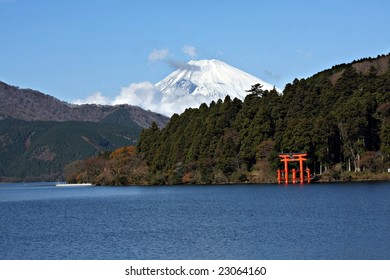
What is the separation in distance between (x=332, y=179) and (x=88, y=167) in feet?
209

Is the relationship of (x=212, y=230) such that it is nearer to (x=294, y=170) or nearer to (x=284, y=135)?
(x=294, y=170)

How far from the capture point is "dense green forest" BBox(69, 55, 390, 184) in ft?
275

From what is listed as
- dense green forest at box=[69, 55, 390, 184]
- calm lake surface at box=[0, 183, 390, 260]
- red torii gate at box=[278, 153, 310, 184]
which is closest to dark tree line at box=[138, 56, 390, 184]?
dense green forest at box=[69, 55, 390, 184]

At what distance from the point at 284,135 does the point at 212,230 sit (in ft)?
168

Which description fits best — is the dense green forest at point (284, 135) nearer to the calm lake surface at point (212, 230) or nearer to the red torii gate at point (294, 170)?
the red torii gate at point (294, 170)

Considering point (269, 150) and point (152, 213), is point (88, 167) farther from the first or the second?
point (152, 213)

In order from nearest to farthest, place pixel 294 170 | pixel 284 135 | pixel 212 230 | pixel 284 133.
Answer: pixel 212 230 → pixel 294 170 → pixel 284 135 → pixel 284 133

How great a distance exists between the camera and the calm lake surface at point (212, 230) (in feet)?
100

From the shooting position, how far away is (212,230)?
3819cm

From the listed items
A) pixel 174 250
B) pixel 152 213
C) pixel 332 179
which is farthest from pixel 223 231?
pixel 332 179

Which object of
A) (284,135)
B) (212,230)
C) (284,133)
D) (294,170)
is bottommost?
(212,230)

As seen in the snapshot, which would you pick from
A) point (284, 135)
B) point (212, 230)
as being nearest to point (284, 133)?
point (284, 135)

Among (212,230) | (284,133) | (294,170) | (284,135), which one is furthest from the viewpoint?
(284,133)

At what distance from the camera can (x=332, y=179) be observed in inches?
3356
